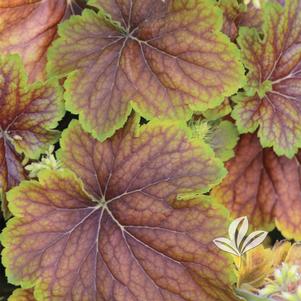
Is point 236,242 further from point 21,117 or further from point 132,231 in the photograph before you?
point 21,117

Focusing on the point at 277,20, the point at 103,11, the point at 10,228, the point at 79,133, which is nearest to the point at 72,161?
the point at 79,133

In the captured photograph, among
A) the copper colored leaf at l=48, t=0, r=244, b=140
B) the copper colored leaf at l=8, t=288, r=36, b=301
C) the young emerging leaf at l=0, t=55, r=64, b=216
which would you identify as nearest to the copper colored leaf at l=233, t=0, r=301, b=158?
the copper colored leaf at l=48, t=0, r=244, b=140

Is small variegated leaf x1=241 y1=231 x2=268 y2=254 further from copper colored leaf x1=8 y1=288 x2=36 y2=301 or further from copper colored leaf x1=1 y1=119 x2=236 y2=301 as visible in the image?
copper colored leaf x1=8 y1=288 x2=36 y2=301

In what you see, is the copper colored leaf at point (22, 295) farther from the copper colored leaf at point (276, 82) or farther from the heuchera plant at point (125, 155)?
the copper colored leaf at point (276, 82)

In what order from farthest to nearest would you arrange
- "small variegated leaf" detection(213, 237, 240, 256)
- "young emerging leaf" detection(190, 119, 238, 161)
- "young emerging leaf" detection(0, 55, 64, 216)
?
"young emerging leaf" detection(190, 119, 238, 161), "young emerging leaf" detection(0, 55, 64, 216), "small variegated leaf" detection(213, 237, 240, 256)

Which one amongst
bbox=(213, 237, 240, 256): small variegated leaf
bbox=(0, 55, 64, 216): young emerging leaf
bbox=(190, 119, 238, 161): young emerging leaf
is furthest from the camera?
bbox=(190, 119, 238, 161): young emerging leaf

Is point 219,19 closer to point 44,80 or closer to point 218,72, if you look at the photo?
point 218,72

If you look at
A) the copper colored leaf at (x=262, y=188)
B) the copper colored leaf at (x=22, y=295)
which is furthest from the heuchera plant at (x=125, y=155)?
the copper colored leaf at (x=262, y=188)
